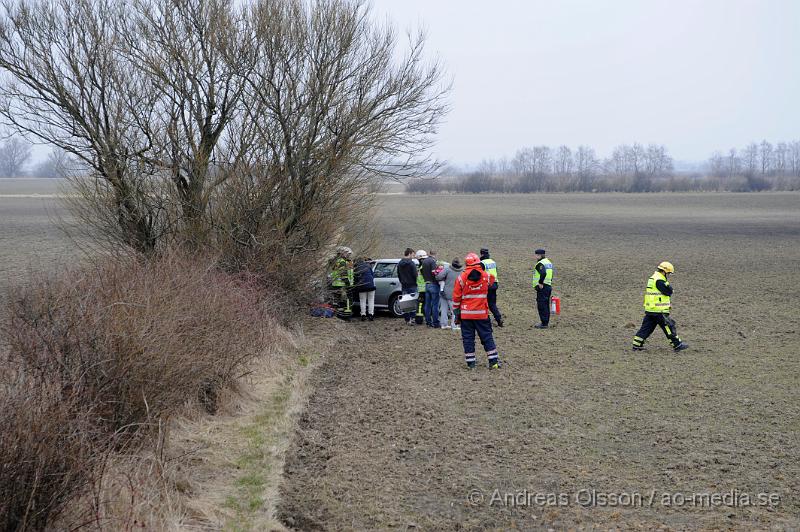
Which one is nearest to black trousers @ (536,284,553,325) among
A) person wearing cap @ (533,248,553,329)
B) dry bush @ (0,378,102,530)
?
person wearing cap @ (533,248,553,329)

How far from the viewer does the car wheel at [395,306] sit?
1783 centimetres

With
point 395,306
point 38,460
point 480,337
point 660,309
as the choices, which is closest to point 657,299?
point 660,309

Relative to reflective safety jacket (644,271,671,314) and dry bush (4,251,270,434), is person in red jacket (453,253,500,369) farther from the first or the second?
dry bush (4,251,270,434)

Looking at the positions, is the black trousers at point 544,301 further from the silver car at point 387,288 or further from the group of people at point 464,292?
the silver car at point 387,288

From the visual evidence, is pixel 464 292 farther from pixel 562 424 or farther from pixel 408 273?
pixel 408 273

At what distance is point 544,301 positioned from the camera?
15977mm

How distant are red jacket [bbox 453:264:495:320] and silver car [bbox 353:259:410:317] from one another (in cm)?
556

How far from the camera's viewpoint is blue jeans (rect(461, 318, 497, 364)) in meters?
12.2

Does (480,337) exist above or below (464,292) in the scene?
below

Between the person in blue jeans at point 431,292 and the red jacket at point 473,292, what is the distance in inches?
153

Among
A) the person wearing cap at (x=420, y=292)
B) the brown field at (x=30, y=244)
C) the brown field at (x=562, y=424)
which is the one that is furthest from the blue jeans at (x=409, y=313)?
the brown field at (x=30, y=244)

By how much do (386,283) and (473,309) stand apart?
5952 mm

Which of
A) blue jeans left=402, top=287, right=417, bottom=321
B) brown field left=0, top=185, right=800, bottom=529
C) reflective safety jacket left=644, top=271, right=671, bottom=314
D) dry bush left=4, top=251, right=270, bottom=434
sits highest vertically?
dry bush left=4, top=251, right=270, bottom=434

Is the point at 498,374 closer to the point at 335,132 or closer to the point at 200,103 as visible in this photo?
the point at 335,132
